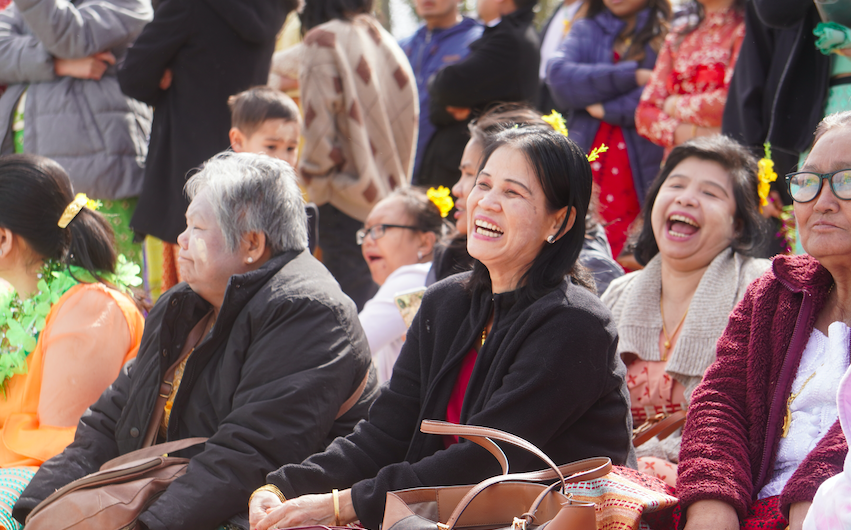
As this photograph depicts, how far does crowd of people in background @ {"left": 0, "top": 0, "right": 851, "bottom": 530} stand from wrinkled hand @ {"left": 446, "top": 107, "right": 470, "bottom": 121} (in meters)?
0.04

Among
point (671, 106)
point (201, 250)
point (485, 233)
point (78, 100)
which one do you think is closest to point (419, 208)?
point (671, 106)

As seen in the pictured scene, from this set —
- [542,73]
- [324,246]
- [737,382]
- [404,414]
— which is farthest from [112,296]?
[542,73]

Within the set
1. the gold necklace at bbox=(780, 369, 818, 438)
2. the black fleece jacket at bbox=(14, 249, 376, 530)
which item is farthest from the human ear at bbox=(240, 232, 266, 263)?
the gold necklace at bbox=(780, 369, 818, 438)

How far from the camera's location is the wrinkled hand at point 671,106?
461 cm

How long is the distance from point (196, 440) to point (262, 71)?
9.52ft

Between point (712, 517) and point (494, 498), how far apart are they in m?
0.61

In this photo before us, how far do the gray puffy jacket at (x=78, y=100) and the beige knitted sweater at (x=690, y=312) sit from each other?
3.21 metres

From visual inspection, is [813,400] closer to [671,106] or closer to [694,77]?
[671,106]

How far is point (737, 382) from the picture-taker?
8.20ft

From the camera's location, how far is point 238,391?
9.52ft

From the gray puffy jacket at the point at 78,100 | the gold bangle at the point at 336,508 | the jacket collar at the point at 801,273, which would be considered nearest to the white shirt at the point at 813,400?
the jacket collar at the point at 801,273

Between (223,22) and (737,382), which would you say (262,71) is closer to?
(223,22)

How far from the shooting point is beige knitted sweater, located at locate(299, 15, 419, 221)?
5312 mm

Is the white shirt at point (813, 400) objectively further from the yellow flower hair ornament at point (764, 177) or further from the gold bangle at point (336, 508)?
the yellow flower hair ornament at point (764, 177)
